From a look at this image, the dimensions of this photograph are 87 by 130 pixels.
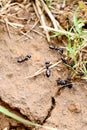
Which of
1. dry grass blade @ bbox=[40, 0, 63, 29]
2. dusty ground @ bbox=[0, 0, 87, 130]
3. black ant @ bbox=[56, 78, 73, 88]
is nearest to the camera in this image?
dusty ground @ bbox=[0, 0, 87, 130]

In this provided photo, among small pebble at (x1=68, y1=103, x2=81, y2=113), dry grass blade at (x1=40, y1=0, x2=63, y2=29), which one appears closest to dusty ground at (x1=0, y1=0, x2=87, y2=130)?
small pebble at (x1=68, y1=103, x2=81, y2=113)

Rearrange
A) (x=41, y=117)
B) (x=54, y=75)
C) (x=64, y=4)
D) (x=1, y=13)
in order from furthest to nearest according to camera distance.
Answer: (x=64, y=4)
(x=1, y=13)
(x=54, y=75)
(x=41, y=117)

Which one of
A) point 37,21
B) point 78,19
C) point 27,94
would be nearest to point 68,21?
point 78,19

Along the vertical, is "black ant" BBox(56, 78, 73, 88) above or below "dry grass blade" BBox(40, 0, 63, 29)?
below

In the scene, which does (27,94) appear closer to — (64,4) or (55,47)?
(55,47)

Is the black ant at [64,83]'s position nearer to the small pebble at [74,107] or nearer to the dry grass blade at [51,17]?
the small pebble at [74,107]

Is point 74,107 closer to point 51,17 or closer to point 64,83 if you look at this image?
point 64,83

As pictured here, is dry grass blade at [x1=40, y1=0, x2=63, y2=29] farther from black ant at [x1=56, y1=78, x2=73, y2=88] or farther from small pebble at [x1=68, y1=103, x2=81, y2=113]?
small pebble at [x1=68, y1=103, x2=81, y2=113]

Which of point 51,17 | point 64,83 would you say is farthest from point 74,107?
point 51,17
